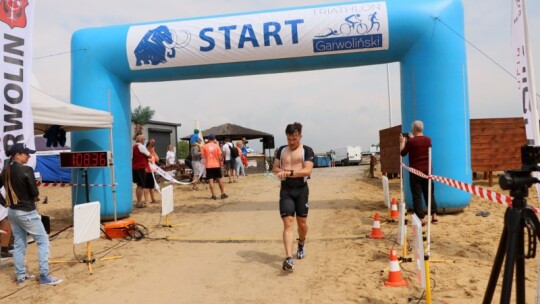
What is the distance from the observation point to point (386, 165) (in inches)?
527

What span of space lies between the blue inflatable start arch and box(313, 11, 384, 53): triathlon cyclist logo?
18 millimetres

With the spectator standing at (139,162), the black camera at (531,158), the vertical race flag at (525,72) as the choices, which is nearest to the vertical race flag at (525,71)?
the vertical race flag at (525,72)

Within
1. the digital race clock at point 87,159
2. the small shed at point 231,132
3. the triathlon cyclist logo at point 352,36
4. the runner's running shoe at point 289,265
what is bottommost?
the runner's running shoe at point 289,265

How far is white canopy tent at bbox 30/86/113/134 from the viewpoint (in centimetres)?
648

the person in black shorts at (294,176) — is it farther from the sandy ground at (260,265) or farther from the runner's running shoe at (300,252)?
the sandy ground at (260,265)

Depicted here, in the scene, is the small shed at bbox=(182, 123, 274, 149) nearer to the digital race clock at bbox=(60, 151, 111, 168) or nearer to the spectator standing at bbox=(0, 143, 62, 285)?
the digital race clock at bbox=(60, 151, 111, 168)

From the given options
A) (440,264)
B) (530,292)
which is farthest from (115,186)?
(530,292)

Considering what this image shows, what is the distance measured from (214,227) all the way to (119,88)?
3.65 m

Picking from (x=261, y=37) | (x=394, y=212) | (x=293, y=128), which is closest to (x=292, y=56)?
(x=261, y=37)

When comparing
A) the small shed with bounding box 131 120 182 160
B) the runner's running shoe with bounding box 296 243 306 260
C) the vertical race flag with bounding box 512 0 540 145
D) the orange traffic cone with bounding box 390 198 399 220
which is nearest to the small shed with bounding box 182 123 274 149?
the small shed with bounding box 131 120 182 160

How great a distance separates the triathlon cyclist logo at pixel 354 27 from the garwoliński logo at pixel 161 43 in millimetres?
2821

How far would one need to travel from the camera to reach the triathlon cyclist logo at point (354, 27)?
7.55 metres

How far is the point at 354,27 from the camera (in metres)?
7.62

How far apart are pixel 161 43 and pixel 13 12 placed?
2736 millimetres
